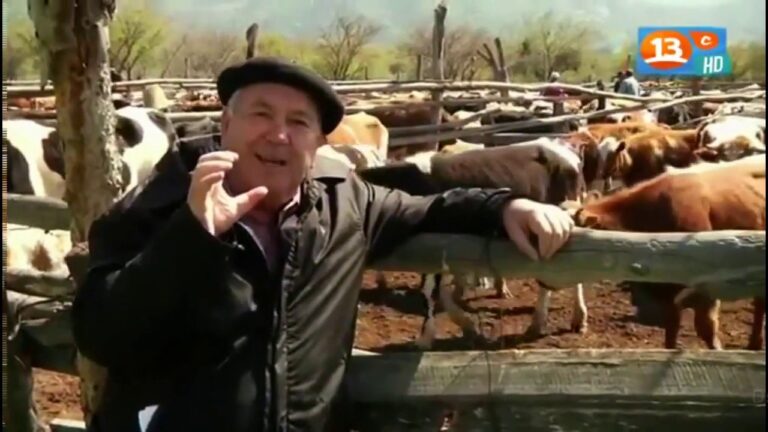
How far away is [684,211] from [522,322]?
213 centimetres

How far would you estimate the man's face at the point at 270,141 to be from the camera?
7.30ft

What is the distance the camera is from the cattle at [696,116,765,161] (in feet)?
33.0

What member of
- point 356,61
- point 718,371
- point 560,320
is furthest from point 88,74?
point 356,61

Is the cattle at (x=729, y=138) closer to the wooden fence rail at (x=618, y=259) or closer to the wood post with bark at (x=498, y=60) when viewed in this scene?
the wooden fence rail at (x=618, y=259)

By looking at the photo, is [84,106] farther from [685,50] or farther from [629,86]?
[629,86]

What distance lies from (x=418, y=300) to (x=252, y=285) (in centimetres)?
663

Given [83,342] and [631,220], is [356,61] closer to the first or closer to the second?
[631,220]

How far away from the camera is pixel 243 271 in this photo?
7.02 feet

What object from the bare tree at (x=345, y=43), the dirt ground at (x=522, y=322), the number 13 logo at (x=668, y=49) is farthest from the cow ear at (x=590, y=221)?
the bare tree at (x=345, y=43)

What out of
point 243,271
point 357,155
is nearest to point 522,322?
point 357,155

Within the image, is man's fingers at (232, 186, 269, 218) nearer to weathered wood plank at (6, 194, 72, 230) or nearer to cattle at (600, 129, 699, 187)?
weathered wood plank at (6, 194, 72, 230)

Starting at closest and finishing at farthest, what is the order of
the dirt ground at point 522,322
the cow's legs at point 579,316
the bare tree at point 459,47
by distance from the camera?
the dirt ground at point 522,322, the cow's legs at point 579,316, the bare tree at point 459,47

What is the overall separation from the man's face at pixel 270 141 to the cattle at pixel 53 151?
5809mm

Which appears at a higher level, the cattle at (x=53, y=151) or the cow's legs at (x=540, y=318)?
the cattle at (x=53, y=151)
